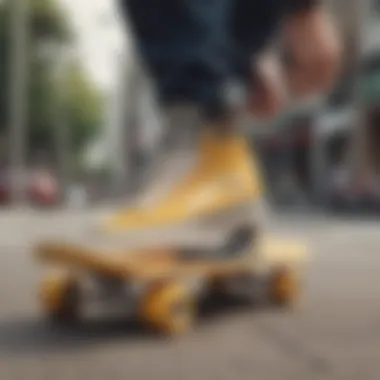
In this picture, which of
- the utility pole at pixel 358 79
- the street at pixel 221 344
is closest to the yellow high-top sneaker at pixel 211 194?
the street at pixel 221 344

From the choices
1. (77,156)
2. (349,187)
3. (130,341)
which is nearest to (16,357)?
(130,341)

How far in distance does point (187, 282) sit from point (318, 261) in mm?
1435

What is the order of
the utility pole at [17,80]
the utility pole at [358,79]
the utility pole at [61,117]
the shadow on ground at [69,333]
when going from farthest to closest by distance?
the utility pole at [61,117] < the utility pole at [17,80] < the utility pole at [358,79] < the shadow on ground at [69,333]

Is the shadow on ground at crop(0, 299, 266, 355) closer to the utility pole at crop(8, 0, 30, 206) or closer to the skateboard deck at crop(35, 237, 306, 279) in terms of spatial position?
the skateboard deck at crop(35, 237, 306, 279)

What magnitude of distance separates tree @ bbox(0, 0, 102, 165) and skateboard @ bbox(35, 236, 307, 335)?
918 inches

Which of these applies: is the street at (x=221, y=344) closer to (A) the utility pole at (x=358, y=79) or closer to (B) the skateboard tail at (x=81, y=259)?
(B) the skateboard tail at (x=81, y=259)

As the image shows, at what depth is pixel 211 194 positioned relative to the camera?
2.29m

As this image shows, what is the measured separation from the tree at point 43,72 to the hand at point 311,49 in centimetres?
2336

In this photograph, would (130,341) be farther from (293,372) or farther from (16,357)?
(293,372)

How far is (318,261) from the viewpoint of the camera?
3580 mm

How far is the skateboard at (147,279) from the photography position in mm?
2104

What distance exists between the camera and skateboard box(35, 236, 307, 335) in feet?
6.90

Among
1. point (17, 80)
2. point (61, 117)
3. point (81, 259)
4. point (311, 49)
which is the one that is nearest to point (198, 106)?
point (311, 49)

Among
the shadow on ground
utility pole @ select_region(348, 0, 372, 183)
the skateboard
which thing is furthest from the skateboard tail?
utility pole @ select_region(348, 0, 372, 183)
